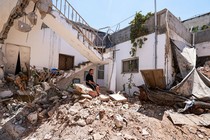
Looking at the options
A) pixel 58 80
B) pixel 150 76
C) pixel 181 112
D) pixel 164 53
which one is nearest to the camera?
pixel 181 112

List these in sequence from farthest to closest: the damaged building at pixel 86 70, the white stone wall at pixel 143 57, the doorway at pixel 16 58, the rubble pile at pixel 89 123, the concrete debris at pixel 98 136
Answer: the doorway at pixel 16 58
the white stone wall at pixel 143 57
the damaged building at pixel 86 70
the rubble pile at pixel 89 123
the concrete debris at pixel 98 136

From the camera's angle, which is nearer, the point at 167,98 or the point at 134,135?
the point at 134,135

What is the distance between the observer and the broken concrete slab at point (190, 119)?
4.40 metres

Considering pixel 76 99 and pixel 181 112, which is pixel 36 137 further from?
pixel 181 112

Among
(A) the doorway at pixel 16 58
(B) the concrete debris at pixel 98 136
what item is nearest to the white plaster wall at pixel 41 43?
(A) the doorway at pixel 16 58

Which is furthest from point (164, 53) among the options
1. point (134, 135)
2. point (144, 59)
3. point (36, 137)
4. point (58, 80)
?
point (36, 137)

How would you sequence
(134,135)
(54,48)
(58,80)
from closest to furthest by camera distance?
(134,135) → (58,80) → (54,48)

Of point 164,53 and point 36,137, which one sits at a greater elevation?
point 164,53

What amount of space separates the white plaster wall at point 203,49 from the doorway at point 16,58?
9.24 meters

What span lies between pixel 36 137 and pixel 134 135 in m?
2.46

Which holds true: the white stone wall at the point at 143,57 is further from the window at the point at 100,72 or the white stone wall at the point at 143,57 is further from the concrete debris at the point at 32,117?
the concrete debris at the point at 32,117

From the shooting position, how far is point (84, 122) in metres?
3.97

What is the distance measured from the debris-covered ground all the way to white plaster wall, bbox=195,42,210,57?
4.78 metres

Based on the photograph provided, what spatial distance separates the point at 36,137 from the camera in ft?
12.9
